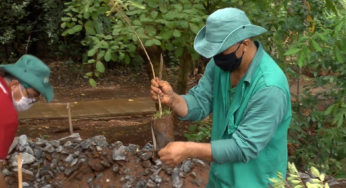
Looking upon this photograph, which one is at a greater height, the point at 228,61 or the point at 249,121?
the point at 228,61

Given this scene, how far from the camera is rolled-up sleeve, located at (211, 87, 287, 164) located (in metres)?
1.98

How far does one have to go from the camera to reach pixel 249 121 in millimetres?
2025

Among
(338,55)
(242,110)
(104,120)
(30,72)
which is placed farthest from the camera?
(104,120)

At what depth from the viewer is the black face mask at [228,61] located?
2086mm

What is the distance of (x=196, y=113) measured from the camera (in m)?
2.48

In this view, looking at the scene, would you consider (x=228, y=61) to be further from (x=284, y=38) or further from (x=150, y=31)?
(x=284, y=38)

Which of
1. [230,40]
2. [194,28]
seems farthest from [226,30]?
[194,28]

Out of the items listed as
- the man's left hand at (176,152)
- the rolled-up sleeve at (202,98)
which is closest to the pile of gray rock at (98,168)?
the rolled-up sleeve at (202,98)

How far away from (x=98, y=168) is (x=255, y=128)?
2.87 metres

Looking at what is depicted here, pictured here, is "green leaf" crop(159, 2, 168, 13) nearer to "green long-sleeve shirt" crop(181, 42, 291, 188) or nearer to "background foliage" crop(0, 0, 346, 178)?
"background foliage" crop(0, 0, 346, 178)

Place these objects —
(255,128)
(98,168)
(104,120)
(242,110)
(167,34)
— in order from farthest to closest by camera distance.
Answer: (104,120), (98,168), (167,34), (242,110), (255,128)

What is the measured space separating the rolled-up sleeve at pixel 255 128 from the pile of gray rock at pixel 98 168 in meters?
2.35

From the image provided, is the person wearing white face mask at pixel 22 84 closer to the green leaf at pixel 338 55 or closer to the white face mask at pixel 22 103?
the white face mask at pixel 22 103

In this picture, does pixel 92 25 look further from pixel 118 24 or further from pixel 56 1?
pixel 56 1
